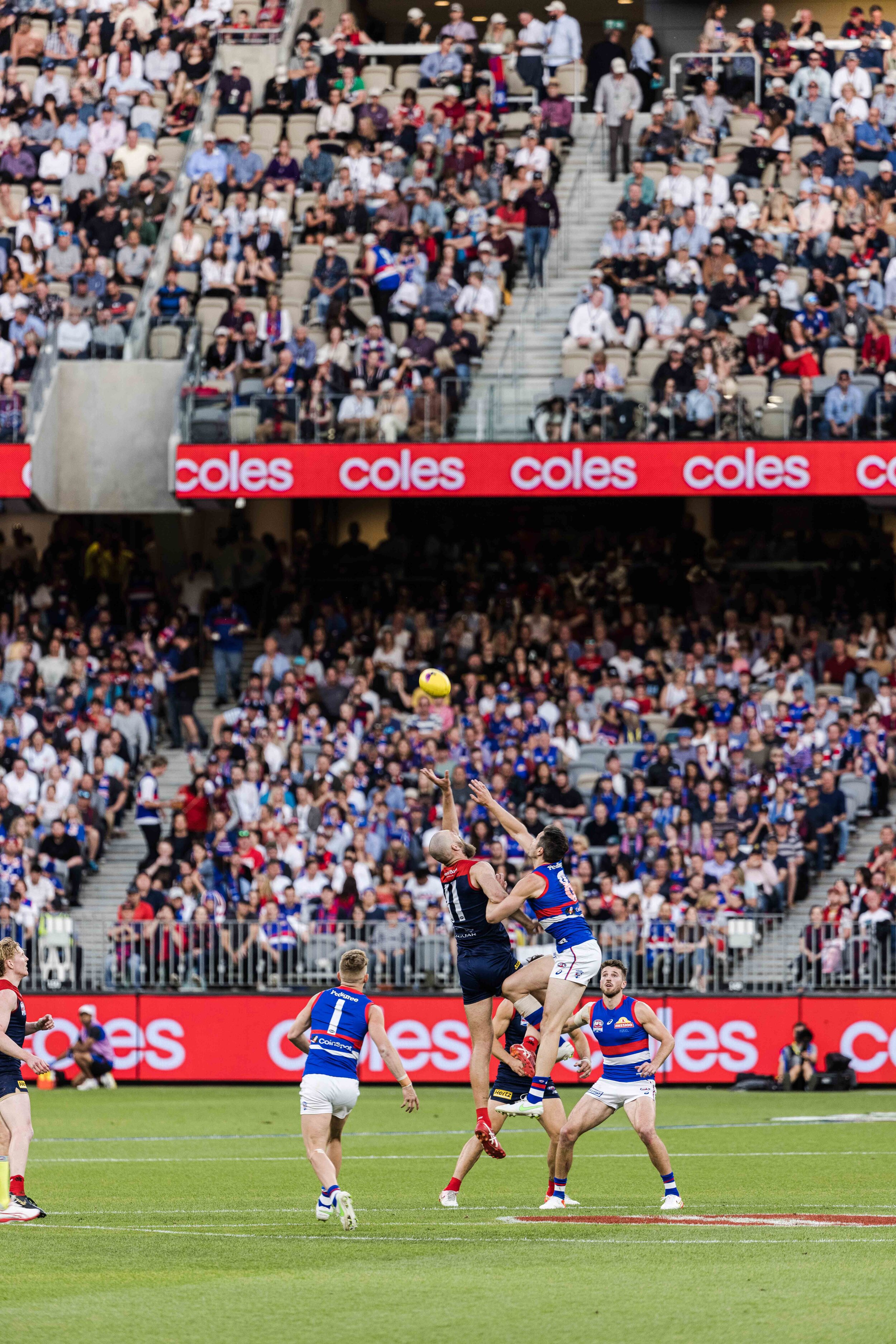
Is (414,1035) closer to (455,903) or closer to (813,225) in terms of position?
(455,903)

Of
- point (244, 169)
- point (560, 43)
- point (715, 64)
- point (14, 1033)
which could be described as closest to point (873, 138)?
point (715, 64)

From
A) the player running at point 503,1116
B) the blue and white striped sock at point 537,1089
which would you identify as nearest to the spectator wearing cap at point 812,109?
the player running at point 503,1116

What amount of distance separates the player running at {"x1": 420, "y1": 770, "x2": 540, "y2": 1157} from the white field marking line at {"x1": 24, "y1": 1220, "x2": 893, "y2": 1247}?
65.2 inches

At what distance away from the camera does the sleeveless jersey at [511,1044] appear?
13547mm

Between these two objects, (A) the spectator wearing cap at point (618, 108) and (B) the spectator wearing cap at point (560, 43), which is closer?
(A) the spectator wearing cap at point (618, 108)

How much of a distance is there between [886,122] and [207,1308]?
1075 inches

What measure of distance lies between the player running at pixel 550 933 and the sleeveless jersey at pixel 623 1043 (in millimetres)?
337

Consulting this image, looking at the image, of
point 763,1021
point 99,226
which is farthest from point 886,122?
Answer: point 763,1021

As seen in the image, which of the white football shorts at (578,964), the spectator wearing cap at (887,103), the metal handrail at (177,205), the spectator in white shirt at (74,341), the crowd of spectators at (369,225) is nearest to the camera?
the white football shorts at (578,964)

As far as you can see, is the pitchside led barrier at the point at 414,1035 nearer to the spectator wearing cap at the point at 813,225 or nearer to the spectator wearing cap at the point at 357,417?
the spectator wearing cap at the point at 357,417

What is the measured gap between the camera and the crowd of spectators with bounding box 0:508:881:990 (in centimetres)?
2638

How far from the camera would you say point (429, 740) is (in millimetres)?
29234

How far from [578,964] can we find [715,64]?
79.7 ft

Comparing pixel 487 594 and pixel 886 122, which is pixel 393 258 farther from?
pixel 886 122
